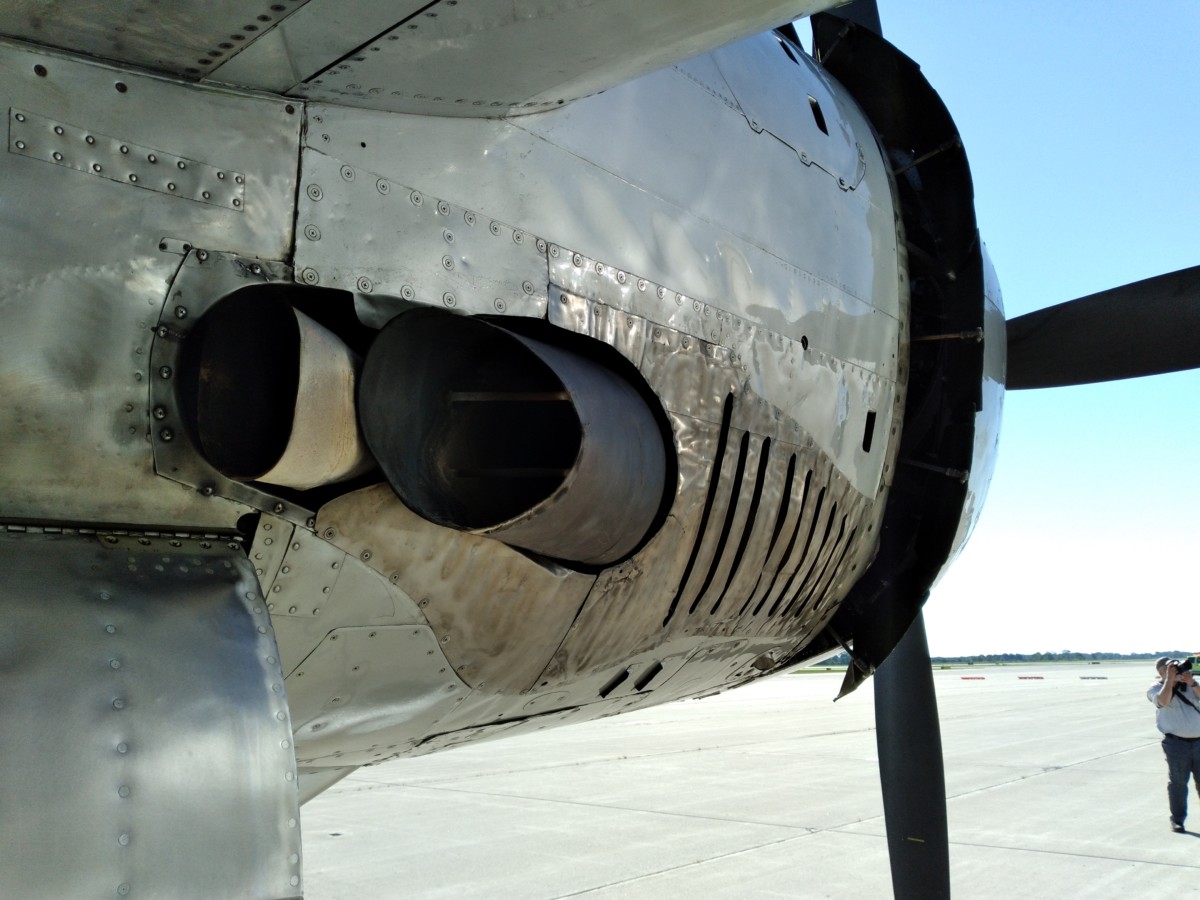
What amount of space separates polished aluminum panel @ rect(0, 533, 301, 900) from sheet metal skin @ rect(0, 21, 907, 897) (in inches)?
6.6

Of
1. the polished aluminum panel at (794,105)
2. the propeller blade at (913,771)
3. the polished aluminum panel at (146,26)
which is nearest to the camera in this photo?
the polished aluminum panel at (146,26)

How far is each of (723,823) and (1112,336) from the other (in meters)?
8.12

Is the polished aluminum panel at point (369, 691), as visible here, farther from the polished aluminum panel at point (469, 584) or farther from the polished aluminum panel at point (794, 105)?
the polished aluminum panel at point (794, 105)

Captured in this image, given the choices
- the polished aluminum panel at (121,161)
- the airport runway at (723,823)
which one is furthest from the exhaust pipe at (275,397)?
the airport runway at (723,823)

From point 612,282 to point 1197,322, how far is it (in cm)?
333

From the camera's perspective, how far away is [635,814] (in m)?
12.6

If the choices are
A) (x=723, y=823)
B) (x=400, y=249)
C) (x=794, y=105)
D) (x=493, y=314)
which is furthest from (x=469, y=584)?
(x=723, y=823)

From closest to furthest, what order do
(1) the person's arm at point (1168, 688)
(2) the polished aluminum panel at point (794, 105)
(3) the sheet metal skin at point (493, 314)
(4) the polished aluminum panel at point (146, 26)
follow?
(4) the polished aluminum panel at point (146, 26), (3) the sheet metal skin at point (493, 314), (2) the polished aluminum panel at point (794, 105), (1) the person's arm at point (1168, 688)

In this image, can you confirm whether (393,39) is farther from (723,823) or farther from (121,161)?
(723,823)

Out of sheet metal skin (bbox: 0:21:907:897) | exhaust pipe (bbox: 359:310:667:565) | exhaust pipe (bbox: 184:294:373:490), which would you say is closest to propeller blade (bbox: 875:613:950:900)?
sheet metal skin (bbox: 0:21:907:897)

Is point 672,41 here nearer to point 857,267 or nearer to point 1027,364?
point 857,267

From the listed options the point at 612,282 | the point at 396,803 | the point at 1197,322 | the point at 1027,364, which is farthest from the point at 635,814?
the point at 612,282

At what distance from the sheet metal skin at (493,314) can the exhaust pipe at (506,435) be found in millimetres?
101

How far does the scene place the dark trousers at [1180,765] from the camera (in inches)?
479
